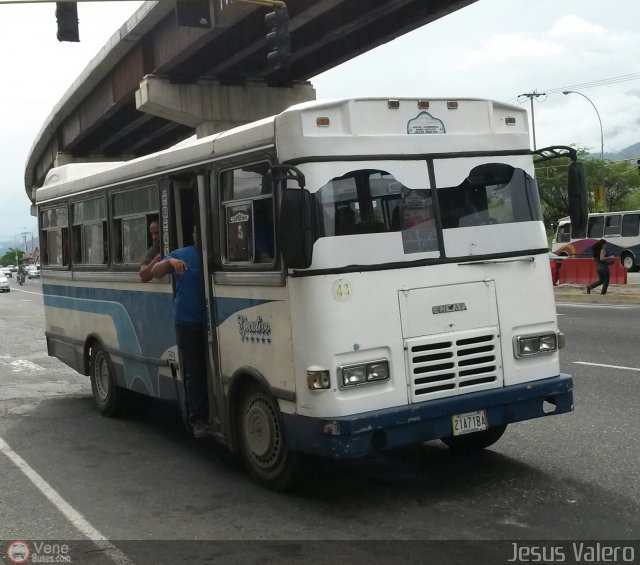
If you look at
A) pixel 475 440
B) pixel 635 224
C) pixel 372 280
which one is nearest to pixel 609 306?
pixel 475 440

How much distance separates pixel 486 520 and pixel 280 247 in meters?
2.16

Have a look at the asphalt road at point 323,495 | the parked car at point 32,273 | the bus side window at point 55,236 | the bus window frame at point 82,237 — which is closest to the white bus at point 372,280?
the asphalt road at point 323,495

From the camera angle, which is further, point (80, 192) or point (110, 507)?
point (80, 192)

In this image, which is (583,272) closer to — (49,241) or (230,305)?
(49,241)

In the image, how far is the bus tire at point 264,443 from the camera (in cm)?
640

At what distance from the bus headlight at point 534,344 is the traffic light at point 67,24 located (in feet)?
37.6

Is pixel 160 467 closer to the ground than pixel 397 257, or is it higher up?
closer to the ground

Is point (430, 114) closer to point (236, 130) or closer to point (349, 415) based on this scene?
point (236, 130)

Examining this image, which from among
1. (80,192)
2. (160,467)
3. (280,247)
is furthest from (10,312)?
(280,247)

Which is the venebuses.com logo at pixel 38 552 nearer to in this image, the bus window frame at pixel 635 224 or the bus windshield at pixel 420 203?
the bus windshield at pixel 420 203

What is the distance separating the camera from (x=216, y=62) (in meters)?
26.6

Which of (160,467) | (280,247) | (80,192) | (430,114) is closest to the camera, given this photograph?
(280,247)

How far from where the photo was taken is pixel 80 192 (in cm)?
1008

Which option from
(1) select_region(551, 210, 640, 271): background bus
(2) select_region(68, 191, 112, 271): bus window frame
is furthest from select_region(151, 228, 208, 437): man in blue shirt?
(1) select_region(551, 210, 640, 271): background bus
